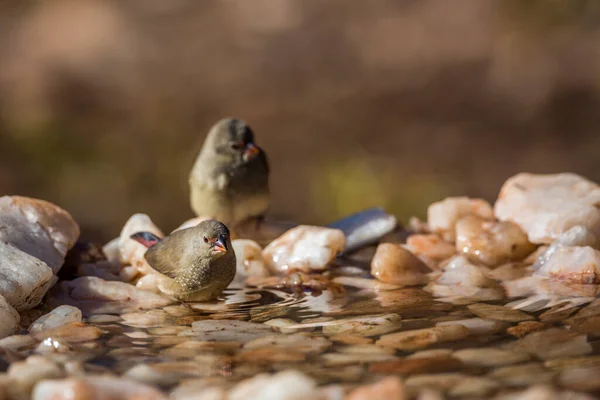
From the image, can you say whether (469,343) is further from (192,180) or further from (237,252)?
(192,180)

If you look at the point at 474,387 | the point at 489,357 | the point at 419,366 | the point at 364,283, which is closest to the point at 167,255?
the point at 364,283

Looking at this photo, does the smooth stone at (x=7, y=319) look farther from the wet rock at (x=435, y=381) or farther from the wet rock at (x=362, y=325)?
the wet rock at (x=435, y=381)

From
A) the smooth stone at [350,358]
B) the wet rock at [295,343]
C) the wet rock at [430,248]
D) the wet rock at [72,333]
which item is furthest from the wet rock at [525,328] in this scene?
the wet rock at [72,333]

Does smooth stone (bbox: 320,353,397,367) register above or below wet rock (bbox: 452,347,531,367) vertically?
above

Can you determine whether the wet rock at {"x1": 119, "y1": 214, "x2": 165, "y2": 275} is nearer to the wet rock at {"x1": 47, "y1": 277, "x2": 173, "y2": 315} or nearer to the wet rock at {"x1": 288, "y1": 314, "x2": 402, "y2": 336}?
the wet rock at {"x1": 47, "y1": 277, "x2": 173, "y2": 315}

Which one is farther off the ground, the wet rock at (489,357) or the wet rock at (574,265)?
the wet rock at (574,265)

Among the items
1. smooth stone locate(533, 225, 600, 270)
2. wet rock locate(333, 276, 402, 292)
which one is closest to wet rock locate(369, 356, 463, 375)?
wet rock locate(333, 276, 402, 292)

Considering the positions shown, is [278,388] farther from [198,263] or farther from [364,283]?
[364,283]

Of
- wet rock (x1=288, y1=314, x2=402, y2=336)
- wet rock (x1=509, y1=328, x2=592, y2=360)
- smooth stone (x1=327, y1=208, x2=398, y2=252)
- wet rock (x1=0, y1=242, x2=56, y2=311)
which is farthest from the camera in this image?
smooth stone (x1=327, y1=208, x2=398, y2=252)
